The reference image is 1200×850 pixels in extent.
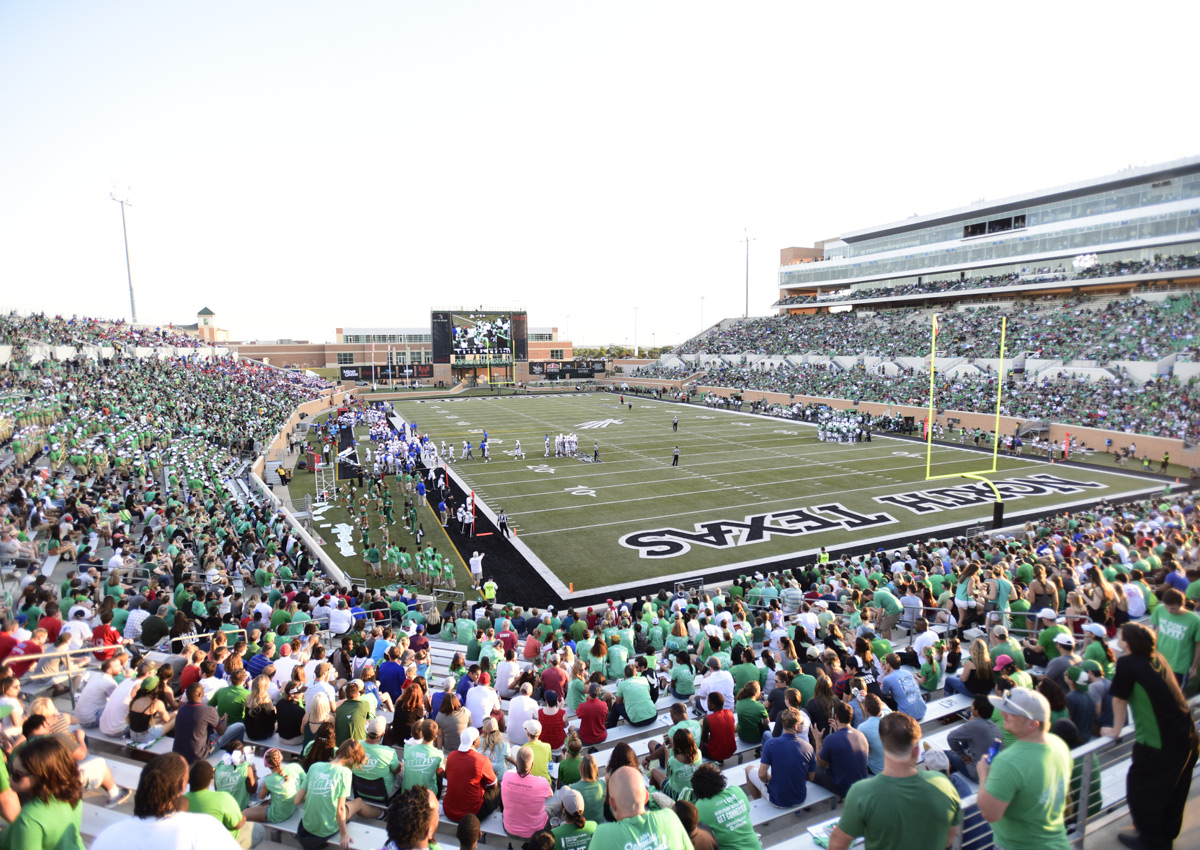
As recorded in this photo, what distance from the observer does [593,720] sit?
629cm

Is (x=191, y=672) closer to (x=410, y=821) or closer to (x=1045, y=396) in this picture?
(x=410, y=821)

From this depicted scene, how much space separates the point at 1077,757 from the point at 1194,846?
34.9 inches

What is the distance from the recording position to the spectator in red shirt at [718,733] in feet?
18.3

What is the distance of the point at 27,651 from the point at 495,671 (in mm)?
4842

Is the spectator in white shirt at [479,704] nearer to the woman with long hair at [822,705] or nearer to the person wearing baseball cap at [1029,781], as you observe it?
the woman with long hair at [822,705]

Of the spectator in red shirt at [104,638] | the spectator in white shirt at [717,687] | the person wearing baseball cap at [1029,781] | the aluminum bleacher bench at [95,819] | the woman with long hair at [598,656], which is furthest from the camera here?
the woman with long hair at [598,656]

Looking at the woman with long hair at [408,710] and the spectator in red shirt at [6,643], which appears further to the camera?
the spectator in red shirt at [6,643]

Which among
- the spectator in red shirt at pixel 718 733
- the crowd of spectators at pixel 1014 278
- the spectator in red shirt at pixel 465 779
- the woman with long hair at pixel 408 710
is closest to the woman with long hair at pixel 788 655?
the spectator in red shirt at pixel 718 733

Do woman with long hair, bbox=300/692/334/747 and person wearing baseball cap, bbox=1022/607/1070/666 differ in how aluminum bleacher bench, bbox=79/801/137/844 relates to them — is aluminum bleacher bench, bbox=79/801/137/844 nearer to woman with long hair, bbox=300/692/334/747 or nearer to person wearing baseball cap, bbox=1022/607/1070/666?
woman with long hair, bbox=300/692/334/747

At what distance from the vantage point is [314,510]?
22.1 meters

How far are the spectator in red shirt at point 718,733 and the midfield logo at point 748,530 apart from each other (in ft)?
39.4

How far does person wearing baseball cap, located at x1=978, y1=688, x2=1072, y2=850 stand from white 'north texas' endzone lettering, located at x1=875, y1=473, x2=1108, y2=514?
20.0 m

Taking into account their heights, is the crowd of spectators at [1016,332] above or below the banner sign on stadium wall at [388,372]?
above

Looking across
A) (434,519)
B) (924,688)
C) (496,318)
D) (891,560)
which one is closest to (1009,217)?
(496,318)
